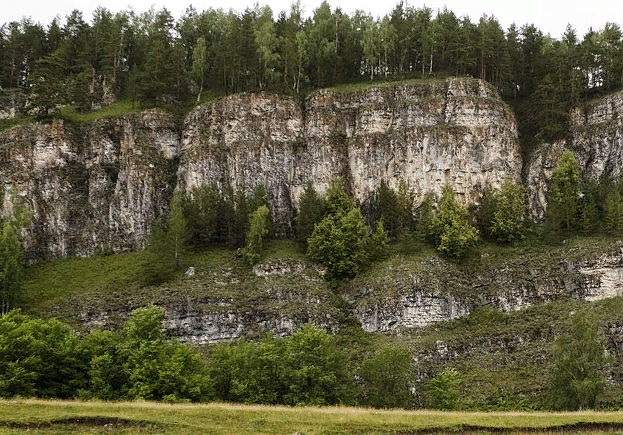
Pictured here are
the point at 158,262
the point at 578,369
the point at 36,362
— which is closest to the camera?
the point at 36,362

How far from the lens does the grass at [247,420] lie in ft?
95.6

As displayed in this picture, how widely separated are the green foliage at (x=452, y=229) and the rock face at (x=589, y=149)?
13.4 metres

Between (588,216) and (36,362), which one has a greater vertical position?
(588,216)

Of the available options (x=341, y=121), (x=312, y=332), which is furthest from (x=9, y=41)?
(x=312, y=332)

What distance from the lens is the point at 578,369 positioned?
2003 inches

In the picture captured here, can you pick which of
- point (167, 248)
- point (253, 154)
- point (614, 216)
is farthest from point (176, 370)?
point (614, 216)

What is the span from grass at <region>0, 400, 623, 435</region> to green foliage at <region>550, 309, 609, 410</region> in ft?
46.6

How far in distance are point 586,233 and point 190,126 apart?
62080mm

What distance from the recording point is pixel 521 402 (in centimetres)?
5231

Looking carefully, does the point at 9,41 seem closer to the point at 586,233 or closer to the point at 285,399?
the point at 285,399

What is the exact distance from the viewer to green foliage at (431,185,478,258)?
7812 cm

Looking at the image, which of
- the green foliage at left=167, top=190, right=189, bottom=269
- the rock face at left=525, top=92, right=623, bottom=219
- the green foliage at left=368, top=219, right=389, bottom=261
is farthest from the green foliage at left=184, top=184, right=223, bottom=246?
the rock face at left=525, top=92, right=623, bottom=219

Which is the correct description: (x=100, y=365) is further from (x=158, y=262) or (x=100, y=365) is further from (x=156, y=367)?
(x=158, y=262)

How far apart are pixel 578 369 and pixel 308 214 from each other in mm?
42756
